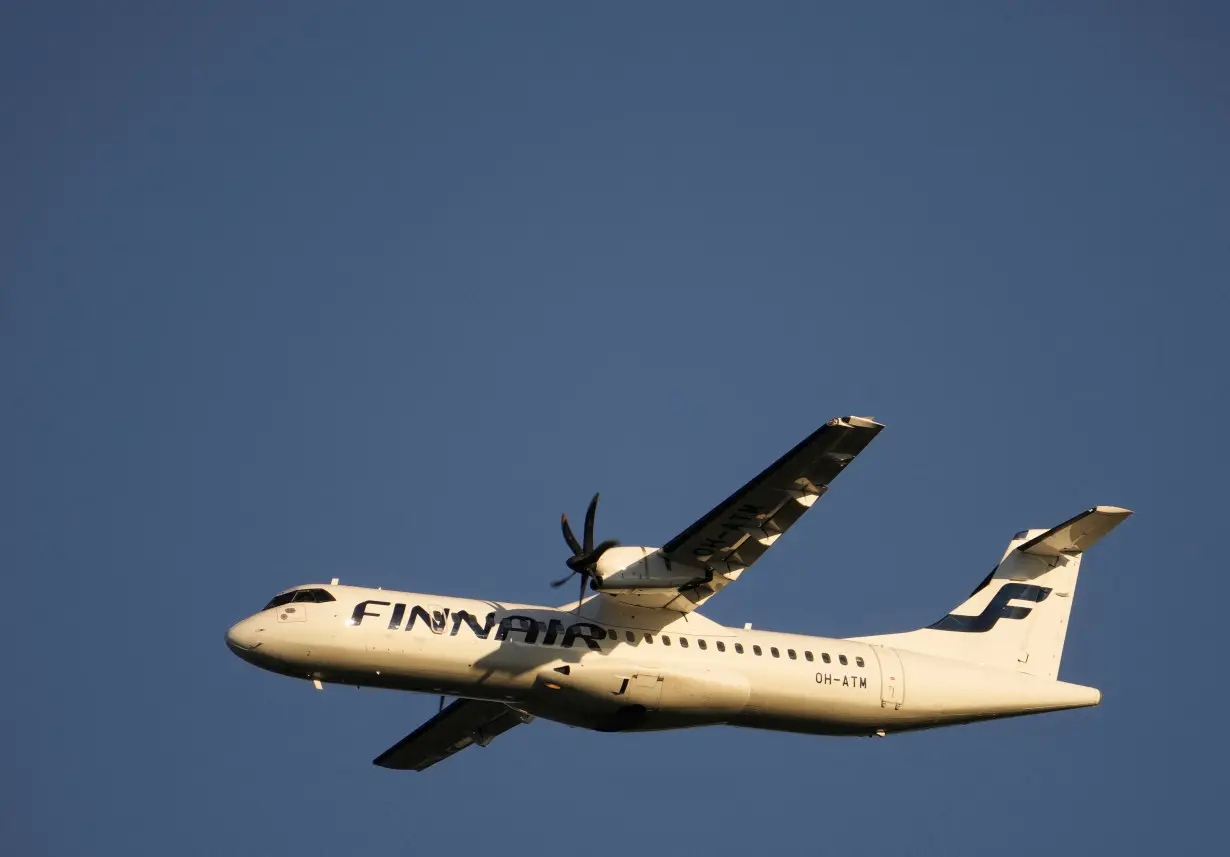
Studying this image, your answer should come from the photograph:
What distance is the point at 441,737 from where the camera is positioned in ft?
99.8

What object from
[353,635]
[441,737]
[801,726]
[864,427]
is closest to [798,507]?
[864,427]

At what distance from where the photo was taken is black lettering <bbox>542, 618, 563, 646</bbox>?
85.8 ft

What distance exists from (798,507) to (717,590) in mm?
2411

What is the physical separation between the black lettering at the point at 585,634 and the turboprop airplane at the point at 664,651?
0.02 meters

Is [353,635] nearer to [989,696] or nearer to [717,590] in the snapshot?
[717,590]

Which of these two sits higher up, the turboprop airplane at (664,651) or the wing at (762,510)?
the wing at (762,510)

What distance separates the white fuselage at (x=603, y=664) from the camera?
25.5 metres

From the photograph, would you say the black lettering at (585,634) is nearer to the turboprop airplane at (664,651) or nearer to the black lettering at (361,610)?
the turboprop airplane at (664,651)

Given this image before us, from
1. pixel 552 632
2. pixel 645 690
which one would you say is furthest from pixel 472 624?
pixel 645 690

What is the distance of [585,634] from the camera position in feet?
86.7

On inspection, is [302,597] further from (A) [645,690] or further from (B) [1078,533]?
(B) [1078,533]

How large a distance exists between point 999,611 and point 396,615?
12.1 metres

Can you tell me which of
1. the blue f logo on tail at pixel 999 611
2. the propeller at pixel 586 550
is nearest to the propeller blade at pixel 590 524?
the propeller at pixel 586 550

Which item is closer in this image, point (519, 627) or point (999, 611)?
point (519, 627)
